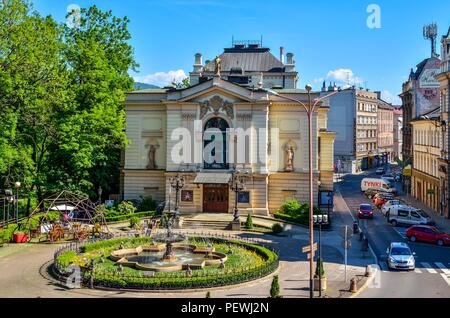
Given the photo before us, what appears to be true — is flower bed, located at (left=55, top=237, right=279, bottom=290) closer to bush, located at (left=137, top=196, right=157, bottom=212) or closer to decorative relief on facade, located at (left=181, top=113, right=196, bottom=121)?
bush, located at (left=137, top=196, right=157, bottom=212)

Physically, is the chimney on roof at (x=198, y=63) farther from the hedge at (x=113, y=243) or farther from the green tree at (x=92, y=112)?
the hedge at (x=113, y=243)

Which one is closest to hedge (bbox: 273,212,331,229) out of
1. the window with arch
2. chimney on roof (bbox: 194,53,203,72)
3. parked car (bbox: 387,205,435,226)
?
parked car (bbox: 387,205,435,226)

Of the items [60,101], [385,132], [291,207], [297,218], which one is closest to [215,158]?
[291,207]

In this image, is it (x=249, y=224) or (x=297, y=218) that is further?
(x=297, y=218)

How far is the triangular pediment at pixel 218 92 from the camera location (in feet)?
179

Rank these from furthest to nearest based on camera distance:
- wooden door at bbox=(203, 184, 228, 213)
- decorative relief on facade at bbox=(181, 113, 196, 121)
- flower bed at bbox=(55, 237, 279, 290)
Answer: decorative relief on facade at bbox=(181, 113, 196, 121), wooden door at bbox=(203, 184, 228, 213), flower bed at bbox=(55, 237, 279, 290)

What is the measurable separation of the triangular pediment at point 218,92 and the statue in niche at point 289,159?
6.65 metres

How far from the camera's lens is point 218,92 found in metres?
54.8

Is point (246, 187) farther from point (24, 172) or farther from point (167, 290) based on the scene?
point (167, 290)

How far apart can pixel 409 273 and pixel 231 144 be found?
2592cm

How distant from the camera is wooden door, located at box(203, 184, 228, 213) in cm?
5531

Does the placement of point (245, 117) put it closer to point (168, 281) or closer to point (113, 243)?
point (113, 243)

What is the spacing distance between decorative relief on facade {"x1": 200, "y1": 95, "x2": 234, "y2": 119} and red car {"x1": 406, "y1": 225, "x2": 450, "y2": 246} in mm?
20889
